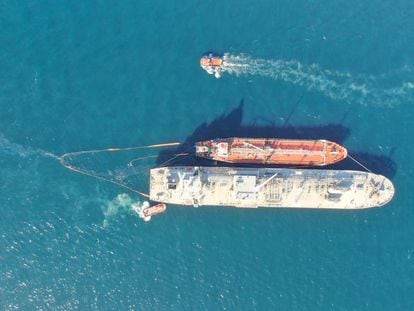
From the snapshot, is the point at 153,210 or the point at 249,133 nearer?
the point at 153,210

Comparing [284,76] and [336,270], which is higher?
[284,76]

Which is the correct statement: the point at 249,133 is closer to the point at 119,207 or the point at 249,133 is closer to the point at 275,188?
the point at 275,188

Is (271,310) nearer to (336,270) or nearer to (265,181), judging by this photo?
(336,270)

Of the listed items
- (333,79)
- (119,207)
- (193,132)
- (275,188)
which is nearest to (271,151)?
(275,188)

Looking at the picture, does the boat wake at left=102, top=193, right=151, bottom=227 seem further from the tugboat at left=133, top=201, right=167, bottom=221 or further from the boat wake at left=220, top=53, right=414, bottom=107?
the boat wake at left=220, top=53, right=414, bottom=107

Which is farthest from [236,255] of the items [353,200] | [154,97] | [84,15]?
[84,15]

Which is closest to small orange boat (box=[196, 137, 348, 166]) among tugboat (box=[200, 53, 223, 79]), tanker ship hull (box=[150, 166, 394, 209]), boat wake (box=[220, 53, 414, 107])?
tanker ship hull (box=[150, 166, 394, 209])
